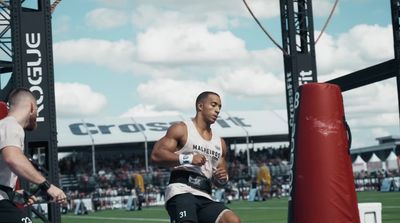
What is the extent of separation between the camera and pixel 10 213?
585 centimetres

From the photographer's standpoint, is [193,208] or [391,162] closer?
[193,208]

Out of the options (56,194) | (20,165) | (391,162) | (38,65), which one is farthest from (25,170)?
(391,162)

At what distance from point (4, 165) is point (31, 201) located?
37cm

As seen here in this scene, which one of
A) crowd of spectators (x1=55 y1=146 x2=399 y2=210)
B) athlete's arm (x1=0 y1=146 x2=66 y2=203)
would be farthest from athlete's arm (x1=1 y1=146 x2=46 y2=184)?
crowd of spectators (x1=55 y1=146 x2=399 y2=210)

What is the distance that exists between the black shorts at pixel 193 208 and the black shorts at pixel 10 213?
181cm

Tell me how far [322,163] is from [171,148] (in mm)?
1374

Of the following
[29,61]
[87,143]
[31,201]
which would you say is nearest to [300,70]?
[29,61]

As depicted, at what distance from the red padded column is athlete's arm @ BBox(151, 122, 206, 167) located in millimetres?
1011

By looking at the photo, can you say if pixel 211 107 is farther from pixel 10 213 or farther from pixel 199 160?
pixel 10 213

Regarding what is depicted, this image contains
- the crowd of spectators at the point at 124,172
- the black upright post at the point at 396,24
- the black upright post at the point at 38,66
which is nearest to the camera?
the black upright post at the point at 38,66

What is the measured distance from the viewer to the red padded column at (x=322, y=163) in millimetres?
7457

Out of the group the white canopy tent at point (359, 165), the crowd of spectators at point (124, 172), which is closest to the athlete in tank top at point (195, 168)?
the crowd of spectators at point (124, 172)

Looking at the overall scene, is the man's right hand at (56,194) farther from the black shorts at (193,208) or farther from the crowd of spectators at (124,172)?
the crowd of spectators at (124,172)

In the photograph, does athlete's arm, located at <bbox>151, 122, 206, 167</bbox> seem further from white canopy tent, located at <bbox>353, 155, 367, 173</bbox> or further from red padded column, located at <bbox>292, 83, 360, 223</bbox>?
white canopy tent, located at <bbox>353, 155, 367, 173</bbox>
